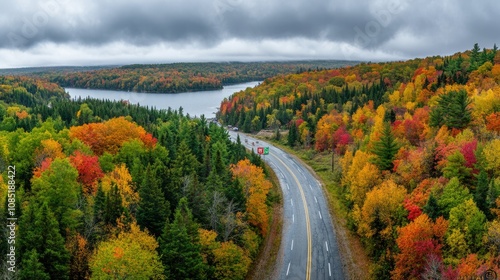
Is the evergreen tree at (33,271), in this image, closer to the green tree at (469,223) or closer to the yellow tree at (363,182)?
the green tree at (469,223)

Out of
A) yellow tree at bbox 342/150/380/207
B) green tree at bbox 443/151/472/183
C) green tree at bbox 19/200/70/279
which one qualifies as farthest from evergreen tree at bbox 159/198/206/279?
green tree at bbox 443/151/472/183

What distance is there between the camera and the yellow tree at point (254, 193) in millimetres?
53969

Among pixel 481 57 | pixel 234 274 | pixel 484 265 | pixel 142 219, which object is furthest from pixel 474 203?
pixel 481 57

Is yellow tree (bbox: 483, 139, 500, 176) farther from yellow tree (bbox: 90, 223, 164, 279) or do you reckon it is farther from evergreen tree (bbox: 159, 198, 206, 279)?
yellow tree (bbox: 90, 223, 164, 279)

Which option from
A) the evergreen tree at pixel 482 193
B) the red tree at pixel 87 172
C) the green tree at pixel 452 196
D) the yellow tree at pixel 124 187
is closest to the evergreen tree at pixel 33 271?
the yellow tree at pixel 124 187

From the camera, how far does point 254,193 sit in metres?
56.4

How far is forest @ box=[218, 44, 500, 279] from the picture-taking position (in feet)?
125

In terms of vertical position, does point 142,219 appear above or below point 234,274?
above

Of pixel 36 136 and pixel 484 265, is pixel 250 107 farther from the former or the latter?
pixel 484 265

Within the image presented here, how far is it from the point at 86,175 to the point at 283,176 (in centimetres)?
4274

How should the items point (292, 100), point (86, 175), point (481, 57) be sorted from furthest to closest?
point (292, 100)
point (481, 57)
point (86, 175)

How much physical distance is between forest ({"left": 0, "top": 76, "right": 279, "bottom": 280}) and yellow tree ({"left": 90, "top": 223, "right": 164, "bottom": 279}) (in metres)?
0.08

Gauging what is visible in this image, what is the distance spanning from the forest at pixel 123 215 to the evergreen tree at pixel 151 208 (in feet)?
0.35

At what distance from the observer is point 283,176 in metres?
84.1
